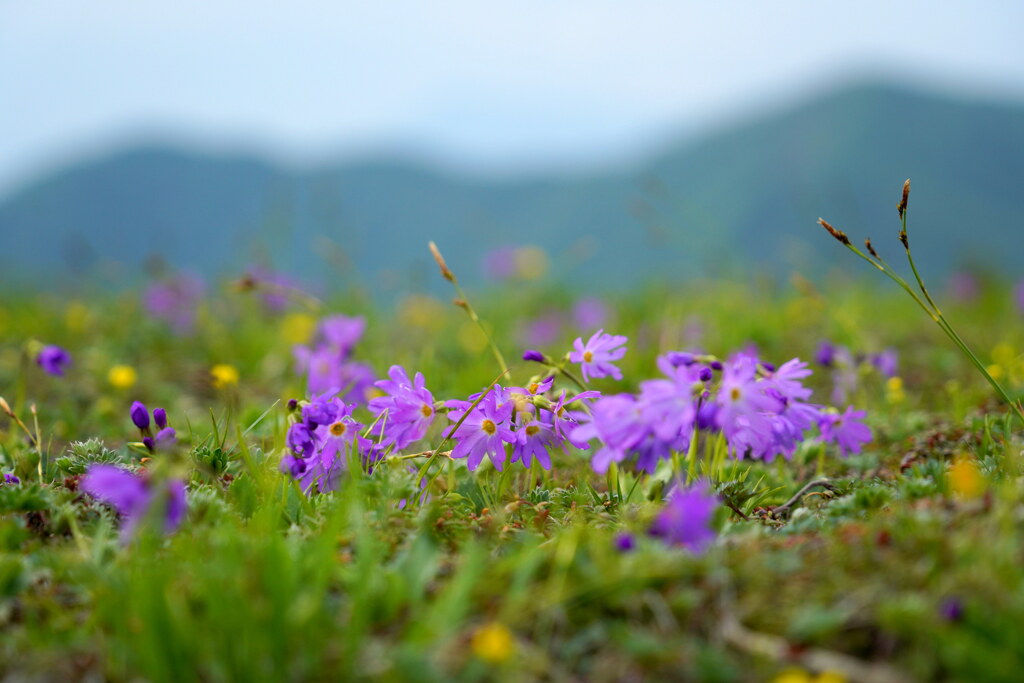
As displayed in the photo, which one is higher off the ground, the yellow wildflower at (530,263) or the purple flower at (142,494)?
the purple flower at (142,494)

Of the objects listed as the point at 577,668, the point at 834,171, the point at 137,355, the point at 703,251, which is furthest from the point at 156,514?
the point at 834,171

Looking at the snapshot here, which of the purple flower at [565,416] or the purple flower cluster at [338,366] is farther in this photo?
the purple flower cluster at [338,366]

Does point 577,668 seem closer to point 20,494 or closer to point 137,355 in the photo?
point 20,494

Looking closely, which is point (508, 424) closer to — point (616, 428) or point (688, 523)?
point (616, 428)

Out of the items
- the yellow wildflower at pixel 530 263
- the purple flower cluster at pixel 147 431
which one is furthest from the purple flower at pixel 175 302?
the purple flower cluster at pixel 147 431

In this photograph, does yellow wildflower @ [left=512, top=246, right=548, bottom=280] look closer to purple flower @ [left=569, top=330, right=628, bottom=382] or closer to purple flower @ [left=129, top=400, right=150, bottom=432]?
purple flower @ [left=569, top=330, right=628, bottom=382]

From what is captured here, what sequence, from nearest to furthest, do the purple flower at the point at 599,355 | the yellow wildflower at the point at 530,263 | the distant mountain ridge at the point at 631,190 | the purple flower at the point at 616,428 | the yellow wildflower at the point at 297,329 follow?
the purple flower at the point at 616,428 → the purple flower at the point at 599,355 → the yellow wildflower at the point at 297,329 → the yellow wildflower at the point at 530,263 → the distant mountain ridge at the point at 631,190

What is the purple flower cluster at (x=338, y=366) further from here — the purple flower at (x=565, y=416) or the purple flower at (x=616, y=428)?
the purple flower at (x=616, y=428)
